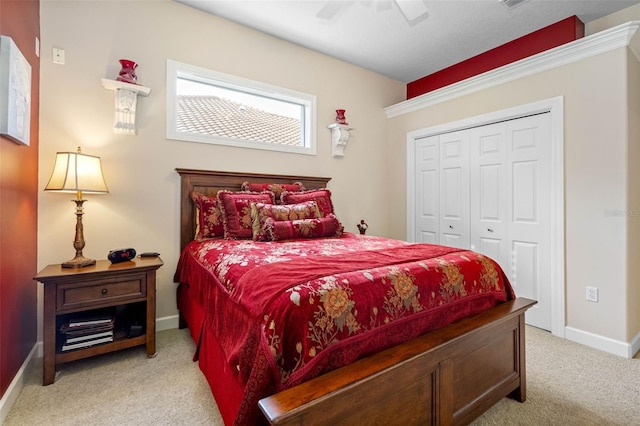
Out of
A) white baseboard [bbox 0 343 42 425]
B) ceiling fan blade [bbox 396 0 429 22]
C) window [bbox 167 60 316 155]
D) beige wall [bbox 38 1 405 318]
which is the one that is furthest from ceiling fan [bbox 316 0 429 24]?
white baseboard [bbox 0 343 42 425]

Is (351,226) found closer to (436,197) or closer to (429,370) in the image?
(436,197)

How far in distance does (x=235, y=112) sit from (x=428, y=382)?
2.86 m

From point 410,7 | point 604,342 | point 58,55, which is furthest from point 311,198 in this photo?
point 604,342

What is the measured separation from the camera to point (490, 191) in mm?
3115

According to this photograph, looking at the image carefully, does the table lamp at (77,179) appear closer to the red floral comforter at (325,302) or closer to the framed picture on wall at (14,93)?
the framed picture on wall at (14,93)

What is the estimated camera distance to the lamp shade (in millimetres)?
1944

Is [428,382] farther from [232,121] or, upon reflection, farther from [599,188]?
[232,121]

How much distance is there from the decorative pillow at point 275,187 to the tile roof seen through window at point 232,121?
1.72 feet

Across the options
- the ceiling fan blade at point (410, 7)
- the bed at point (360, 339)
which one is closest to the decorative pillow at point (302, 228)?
the bed at point (360, 339)

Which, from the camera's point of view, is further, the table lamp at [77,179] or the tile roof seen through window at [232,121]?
the tile roof seen through window at [232,121]

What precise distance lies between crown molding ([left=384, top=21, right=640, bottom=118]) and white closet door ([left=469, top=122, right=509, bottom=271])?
45 centimetres

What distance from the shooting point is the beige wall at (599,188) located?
228cm

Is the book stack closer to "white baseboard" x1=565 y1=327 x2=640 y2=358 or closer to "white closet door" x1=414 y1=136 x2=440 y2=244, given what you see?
"white closet door" x1=414 y1=136 x2=440 y2=244

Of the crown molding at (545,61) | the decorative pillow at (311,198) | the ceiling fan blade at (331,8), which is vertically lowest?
the decorative pillow at (311,198)
